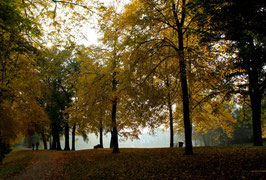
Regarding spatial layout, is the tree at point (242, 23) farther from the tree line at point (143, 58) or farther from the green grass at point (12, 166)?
the green grass at point (12, 166)

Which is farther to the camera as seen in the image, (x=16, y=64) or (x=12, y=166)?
(x=12, y=166)

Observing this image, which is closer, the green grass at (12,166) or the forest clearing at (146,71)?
the forest clearing at (146,71)

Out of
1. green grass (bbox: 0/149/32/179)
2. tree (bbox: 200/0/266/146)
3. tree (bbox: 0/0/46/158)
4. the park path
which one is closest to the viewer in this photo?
tree (bbox: 200/0/266/146)

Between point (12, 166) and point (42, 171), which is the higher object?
point (42, 171)

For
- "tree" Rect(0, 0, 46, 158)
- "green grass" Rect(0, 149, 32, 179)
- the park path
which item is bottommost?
"green grass" Rect(0, 149, 32, 179)

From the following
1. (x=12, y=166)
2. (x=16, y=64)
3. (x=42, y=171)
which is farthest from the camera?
(x=12, y=166)

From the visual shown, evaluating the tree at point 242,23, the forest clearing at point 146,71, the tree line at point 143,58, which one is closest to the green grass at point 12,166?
the forest clearing at point 146,71

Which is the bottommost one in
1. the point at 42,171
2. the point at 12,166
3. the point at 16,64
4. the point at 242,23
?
the point at 12,166

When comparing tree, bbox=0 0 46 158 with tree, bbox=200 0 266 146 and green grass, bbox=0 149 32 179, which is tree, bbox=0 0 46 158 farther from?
tree, bbox=200 0 266 146

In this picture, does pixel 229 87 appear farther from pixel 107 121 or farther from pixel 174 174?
pixel 107 121

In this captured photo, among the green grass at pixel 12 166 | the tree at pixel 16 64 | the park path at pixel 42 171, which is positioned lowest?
the green grass at pixel 12 166

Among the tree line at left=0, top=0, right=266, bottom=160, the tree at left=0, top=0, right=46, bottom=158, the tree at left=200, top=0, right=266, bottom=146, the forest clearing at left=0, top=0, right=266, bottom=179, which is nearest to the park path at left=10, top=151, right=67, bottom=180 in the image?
the forest clearing at left=0, top=0, right=266, bottom=179

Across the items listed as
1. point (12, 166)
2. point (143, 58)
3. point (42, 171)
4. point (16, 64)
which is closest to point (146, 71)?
point (143, 58)

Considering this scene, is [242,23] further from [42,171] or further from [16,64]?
[42,171]
